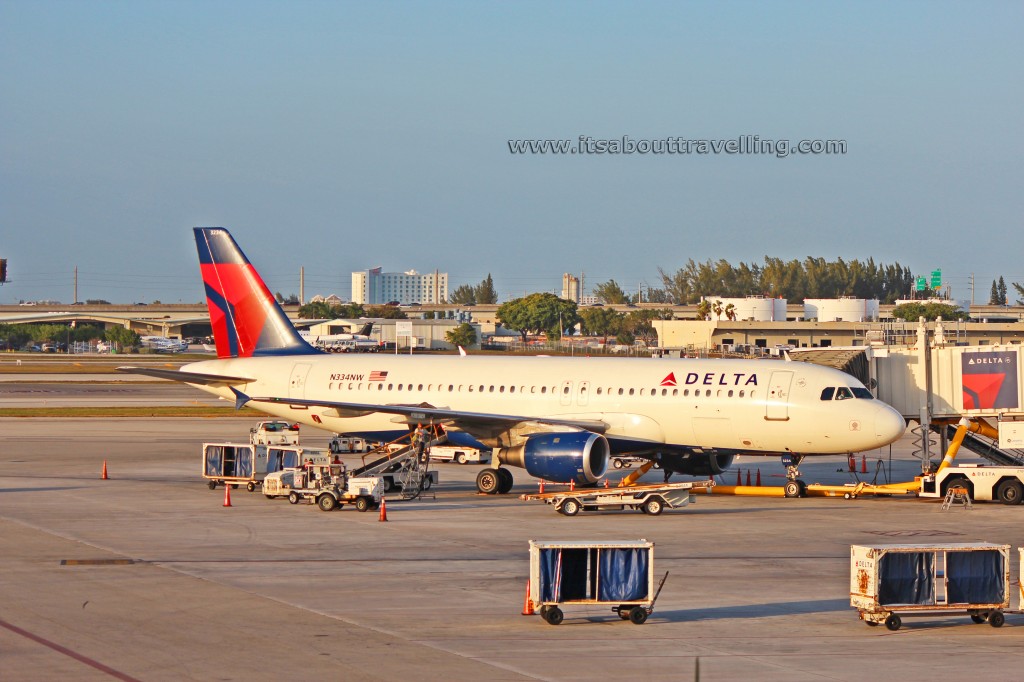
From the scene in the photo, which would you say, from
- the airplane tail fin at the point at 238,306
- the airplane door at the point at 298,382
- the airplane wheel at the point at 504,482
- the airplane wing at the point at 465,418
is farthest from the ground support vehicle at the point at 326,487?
the airplane tail fin at the point at 238,306

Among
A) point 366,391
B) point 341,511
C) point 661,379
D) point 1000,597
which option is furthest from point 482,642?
point 366,391

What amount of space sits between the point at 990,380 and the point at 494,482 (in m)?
16.5

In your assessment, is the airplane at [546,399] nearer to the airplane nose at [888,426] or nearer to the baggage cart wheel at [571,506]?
the airplane nose at [888,426]

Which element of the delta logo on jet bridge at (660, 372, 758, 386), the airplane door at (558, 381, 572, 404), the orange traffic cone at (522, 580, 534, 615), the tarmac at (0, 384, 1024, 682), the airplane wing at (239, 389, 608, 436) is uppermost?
the delta logo on jet bridge at (660, 372, 758, 386)

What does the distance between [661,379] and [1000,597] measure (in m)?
19.7

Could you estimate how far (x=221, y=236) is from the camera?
1850 inches

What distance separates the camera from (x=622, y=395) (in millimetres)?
40156

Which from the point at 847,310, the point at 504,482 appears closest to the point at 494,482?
the point at 504,482

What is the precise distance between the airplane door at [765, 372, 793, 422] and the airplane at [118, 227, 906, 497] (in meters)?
0.03

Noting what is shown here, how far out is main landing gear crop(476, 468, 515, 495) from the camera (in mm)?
40750

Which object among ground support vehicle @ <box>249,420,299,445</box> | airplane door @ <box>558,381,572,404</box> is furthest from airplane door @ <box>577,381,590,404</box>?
ground support vehicle @ <box>249,420,299,445</box>

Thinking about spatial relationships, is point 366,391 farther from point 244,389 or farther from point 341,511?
point 341,511

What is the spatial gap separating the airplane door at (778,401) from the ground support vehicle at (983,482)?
5.26 meters

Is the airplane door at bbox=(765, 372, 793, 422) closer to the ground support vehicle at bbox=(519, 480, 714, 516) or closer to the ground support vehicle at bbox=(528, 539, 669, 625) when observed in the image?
the ground support vehicle at bbox=(519, 480, 714, 516)
